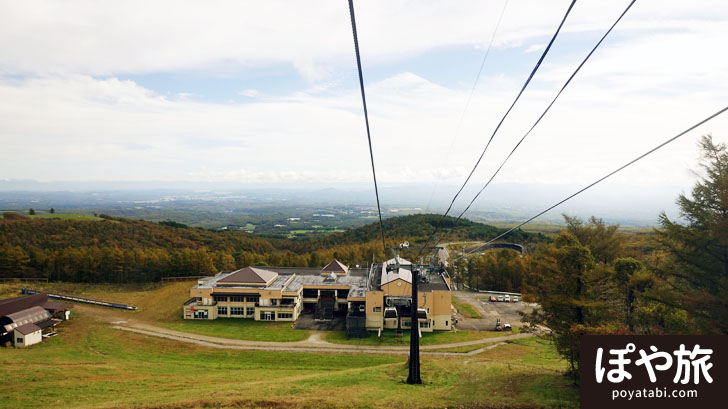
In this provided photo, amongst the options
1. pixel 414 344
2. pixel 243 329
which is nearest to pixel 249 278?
pixel 243 329

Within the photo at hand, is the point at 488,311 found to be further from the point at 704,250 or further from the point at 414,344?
the point at 704,250

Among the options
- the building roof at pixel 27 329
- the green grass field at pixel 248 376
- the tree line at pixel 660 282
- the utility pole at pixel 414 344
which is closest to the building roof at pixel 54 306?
the green grass field at pixel 248 376

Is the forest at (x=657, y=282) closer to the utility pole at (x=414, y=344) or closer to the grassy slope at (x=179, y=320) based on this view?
the utility pole at (x=414, y=344)

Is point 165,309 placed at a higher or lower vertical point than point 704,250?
lower

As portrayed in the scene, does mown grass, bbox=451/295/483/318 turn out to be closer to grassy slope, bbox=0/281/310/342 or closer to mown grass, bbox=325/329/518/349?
mown grass, bbox=325/329/518/349

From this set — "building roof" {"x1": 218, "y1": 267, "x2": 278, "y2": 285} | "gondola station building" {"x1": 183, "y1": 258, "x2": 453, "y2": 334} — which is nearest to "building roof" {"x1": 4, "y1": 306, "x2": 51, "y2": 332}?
"gondola station building" {"x1": 183, "y1": 258, "x2": 453, "y2": 334}

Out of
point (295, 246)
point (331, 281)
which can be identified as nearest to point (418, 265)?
point (331, 281)
